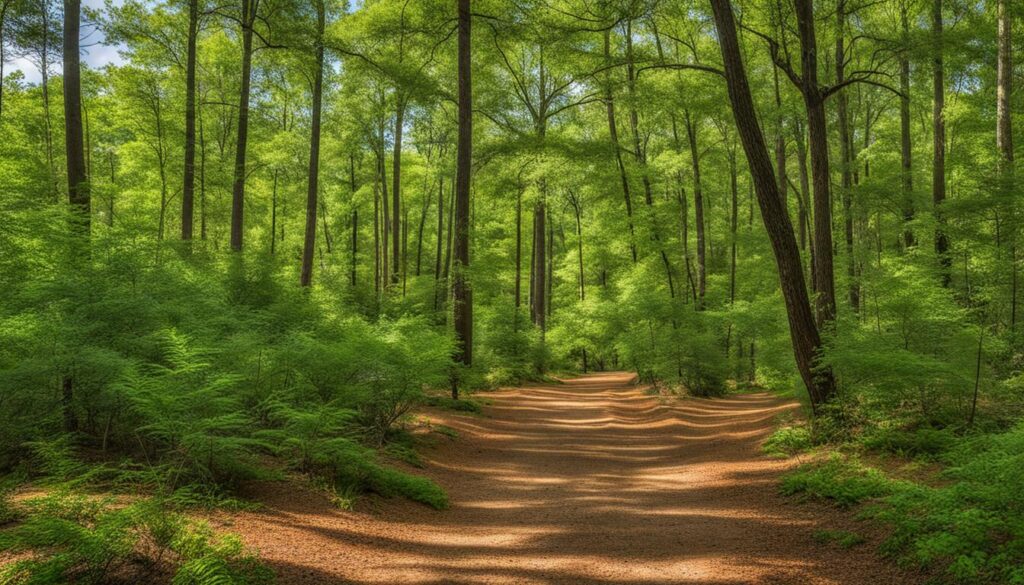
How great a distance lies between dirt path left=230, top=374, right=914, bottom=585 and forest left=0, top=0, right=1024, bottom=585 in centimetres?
5

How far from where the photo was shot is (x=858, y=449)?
7.26 meters

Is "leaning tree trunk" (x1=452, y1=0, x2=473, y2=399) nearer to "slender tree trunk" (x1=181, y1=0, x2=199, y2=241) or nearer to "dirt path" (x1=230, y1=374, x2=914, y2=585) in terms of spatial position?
"dirt path" (x1=230, y1=374, x2=914, y2=585)

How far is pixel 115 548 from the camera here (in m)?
3.33

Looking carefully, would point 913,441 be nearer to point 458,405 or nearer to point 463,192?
point 458,405

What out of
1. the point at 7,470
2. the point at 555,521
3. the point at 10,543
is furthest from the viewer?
the point at 555,521

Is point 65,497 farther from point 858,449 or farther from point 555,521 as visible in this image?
point 858,449

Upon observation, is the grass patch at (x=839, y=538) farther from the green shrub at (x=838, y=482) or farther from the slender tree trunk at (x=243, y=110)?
the slender tree trunk at (x=243, y=110)

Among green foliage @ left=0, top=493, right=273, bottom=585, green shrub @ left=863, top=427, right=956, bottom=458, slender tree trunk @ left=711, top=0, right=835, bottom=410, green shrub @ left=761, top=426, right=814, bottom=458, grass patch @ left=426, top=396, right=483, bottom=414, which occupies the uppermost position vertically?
slender tree trunk @ left=711, top=0, right=835, bottom=410

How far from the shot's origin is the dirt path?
437cm

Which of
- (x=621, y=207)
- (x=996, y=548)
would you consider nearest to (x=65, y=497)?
(x=996, y=548)

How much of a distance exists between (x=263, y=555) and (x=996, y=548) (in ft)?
17.1

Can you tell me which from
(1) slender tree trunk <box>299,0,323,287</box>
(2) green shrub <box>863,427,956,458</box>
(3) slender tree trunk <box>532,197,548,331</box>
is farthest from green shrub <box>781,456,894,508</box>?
(3) slender tree trunk <box>532,197,548,331</box>

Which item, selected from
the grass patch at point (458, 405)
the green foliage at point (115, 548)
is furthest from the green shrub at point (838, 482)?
the grass patch at point (458, 405)

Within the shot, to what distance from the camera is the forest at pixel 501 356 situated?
4.48 meters
